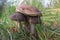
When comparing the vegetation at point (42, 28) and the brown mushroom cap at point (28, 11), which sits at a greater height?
the brown mushroom cap at point (28, 11)

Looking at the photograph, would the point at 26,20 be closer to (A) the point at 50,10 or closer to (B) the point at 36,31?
(B) the point at 36,31

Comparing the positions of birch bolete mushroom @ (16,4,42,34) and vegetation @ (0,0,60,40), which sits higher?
birch bolete mushroom @ (16,4,42,34)

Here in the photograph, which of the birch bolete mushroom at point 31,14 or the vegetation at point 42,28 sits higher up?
the birch bolete mushroom at point 31,14

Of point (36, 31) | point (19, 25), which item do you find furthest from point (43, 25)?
point (19, 25)

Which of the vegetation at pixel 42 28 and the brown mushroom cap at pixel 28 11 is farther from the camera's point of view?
the vegetation at pixel 42 28

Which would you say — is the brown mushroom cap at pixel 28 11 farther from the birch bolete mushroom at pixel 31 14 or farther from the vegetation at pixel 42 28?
the vegetation at pixel 42 28

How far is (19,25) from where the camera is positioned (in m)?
2.55

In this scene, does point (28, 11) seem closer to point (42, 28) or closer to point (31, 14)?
point (31, 14)

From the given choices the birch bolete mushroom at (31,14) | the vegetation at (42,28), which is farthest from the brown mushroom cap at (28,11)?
the vegetation at (42,28)

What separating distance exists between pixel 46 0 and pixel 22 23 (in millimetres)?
1001

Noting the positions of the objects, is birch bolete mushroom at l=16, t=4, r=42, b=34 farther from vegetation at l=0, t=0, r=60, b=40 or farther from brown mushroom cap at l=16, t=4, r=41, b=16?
vegetation at l=0, t=0, r=60, b=40

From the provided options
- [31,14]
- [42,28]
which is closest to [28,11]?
[31,14]

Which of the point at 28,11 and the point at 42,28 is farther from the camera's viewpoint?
the point at 42,28

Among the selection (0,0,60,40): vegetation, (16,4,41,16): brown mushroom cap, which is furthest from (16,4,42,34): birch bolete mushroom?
(0,0,60,40): vegetation
